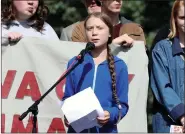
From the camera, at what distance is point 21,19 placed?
24.4 feet

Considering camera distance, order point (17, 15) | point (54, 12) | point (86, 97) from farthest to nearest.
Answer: point (54, 12)
point (17, 15)
point (86, 97)

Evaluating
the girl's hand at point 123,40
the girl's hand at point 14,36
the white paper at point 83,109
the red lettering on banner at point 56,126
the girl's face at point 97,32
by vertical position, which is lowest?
the red lettering on banner at point 56,126

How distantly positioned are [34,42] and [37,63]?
0.57 feet

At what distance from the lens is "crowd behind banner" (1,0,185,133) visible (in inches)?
263

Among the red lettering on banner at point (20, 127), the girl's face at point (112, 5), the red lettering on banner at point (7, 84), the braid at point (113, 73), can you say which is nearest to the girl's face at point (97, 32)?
the braid at point (113, 73)

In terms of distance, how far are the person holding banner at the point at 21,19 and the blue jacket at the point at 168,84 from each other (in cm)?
112

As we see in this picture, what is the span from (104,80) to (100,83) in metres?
0.04

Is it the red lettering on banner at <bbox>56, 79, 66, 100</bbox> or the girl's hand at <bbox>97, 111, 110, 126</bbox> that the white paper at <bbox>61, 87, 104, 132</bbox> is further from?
the red lettering on banner at <bbox>56, 79, 66, 100</bbox>

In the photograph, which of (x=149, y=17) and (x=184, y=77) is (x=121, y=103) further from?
(x=149, y=17)

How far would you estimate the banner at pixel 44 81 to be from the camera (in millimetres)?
7418

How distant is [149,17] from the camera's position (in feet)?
43.9

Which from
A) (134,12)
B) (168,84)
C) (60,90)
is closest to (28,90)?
(60,90)

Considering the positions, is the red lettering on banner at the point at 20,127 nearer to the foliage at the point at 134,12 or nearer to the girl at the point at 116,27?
the girl at the point at 116,27

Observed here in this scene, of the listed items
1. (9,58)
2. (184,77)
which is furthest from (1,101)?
(184,77)
